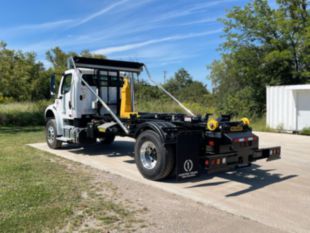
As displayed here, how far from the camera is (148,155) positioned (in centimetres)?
698

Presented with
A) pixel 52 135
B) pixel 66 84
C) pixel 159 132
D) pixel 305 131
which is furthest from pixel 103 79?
pixel 305 131

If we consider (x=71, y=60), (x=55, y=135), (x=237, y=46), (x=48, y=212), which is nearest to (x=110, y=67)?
(x=71, y=60)

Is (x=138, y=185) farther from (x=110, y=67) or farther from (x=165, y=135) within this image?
(x=110, y=67)

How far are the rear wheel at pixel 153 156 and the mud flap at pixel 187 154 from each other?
0.32 metres

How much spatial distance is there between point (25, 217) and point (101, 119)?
510cm

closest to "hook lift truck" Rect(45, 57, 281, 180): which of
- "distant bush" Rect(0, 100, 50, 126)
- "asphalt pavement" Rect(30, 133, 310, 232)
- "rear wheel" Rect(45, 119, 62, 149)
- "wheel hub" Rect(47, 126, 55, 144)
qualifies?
"asphalt pavement" Rect(30, 133, 310, 232)

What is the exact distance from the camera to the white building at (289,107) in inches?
624

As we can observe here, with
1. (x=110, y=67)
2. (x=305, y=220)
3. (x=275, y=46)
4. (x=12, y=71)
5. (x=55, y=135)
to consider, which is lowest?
(x=305, y=220)

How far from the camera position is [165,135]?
20.7ft

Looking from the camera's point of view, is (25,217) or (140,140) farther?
(140,140)

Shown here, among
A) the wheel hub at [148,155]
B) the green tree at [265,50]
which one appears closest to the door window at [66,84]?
the wheel hub at [148,155]

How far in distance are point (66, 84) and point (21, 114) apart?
13.4 m

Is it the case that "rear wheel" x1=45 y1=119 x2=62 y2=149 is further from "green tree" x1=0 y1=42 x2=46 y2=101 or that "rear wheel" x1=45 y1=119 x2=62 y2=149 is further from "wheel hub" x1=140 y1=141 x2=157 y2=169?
"green tree" x1=0 y1=42 x2=46 y2=101

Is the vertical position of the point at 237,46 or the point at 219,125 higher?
the point at 237,46
